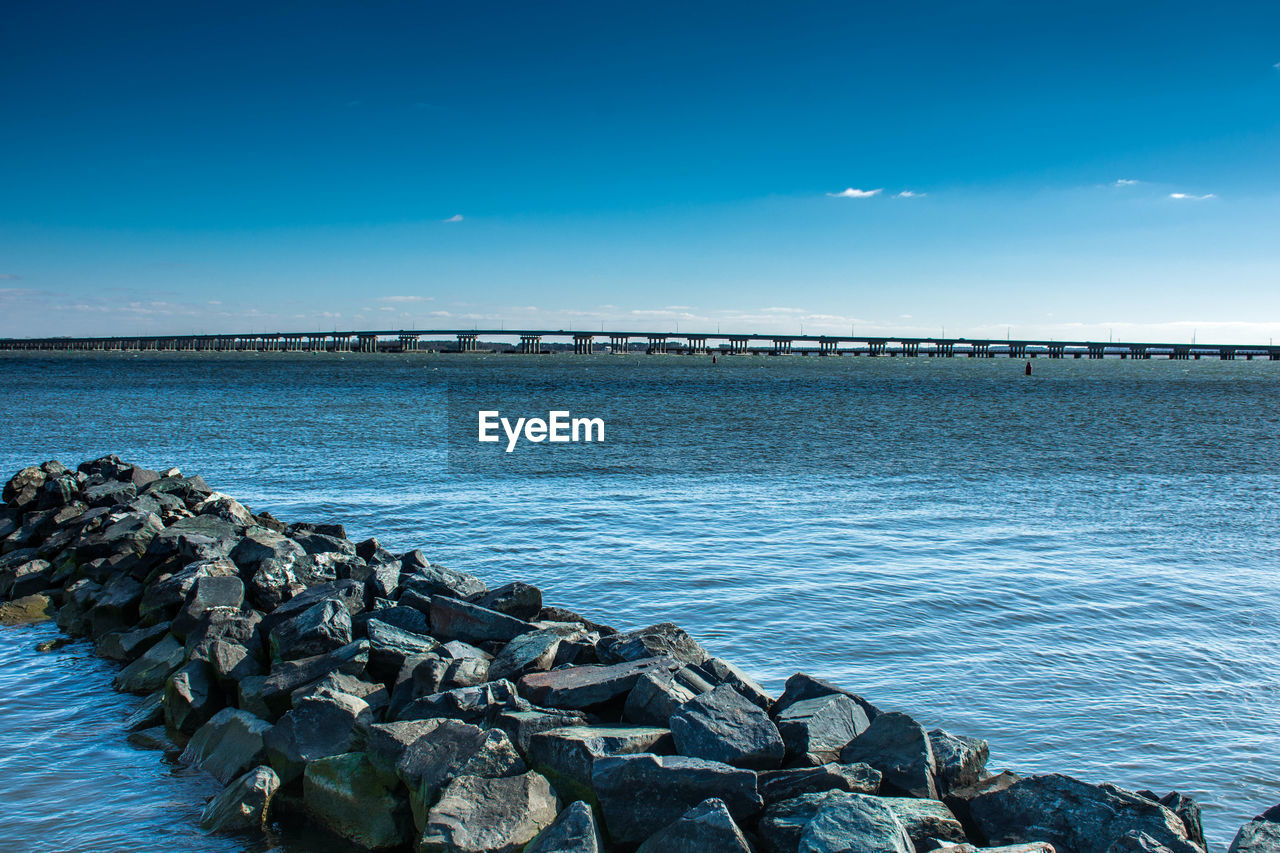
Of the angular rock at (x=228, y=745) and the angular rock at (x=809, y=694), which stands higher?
the angular rock at (x=809, y=694)

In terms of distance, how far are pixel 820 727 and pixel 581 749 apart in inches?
61.4

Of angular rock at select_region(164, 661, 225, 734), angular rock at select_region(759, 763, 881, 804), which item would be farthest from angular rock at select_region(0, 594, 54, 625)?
angular rock at select_region(759, 763, 881, 804)

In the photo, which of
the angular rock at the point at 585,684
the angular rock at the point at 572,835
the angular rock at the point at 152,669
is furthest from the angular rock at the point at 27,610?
the angular rock at the point at 572,835

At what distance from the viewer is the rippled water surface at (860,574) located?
6.20 metres

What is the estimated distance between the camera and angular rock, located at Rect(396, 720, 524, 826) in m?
5.12

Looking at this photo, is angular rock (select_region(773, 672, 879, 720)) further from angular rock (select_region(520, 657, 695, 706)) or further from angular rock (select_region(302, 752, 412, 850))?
angular rock (select_region(302, 752, 412, 850))

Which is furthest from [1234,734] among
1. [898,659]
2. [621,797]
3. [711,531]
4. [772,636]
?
[711,531]

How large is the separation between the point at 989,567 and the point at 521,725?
8.20 metres

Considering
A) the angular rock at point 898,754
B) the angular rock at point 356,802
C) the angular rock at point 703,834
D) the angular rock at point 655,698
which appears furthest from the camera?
the angular rock at point 655,698

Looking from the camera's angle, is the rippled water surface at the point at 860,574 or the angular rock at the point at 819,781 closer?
the angular rock at the point at 819,781

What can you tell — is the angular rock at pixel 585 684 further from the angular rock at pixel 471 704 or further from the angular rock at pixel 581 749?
the angular rock at pixel 581 749

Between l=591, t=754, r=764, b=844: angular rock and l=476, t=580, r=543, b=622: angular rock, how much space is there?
3407mm

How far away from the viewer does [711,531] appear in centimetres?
1411

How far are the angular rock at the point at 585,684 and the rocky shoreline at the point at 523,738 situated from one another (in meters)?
0.02
